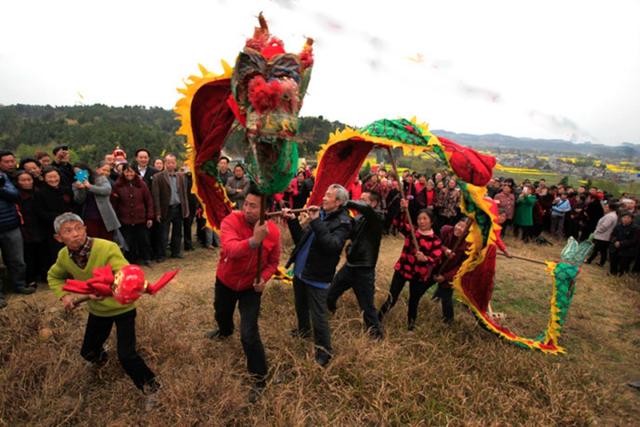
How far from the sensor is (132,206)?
5.43m

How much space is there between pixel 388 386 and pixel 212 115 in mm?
2906

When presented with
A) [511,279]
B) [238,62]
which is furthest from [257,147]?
[511,279]

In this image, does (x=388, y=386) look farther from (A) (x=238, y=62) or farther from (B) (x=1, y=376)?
(B) (x=1, y=376)

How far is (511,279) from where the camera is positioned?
263 inches

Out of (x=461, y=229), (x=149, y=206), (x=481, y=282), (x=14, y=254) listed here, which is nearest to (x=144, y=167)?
(x=149, y=206)

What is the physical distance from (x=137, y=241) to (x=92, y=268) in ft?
12.2

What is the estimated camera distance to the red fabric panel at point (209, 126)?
10.7ft

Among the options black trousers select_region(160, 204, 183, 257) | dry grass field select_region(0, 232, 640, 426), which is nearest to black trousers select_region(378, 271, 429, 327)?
dry grass field select_region(0, 232, 640, 426)

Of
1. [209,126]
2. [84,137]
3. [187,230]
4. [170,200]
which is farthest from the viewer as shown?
[84,137]

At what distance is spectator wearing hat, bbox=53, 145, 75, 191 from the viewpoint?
4824 millimetres

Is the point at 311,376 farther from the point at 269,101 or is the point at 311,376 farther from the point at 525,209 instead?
the point at 525,209

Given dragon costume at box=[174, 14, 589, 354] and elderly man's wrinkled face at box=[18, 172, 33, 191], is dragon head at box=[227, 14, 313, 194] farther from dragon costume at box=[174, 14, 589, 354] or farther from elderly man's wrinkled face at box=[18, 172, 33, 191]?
elderly man's wrinkled face at box=[18, 172, 33, 191]

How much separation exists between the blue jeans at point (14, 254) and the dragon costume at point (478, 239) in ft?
14.7

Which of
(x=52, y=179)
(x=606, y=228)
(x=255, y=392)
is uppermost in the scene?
(x=52, y=179)
